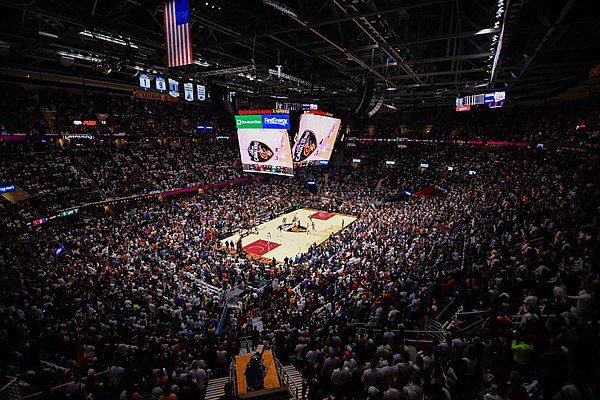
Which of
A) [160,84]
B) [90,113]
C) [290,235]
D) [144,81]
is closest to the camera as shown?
[144,81]

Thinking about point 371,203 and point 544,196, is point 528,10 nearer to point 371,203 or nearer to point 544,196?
point 544,196

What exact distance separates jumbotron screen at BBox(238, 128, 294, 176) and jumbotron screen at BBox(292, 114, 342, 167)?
2.35 ft

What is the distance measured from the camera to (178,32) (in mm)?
7605

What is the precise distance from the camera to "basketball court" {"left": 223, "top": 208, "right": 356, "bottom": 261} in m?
22.7

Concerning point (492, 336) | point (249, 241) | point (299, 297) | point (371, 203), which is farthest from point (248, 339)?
point (371, 203)

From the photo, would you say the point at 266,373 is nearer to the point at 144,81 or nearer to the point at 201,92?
the point at 144,81

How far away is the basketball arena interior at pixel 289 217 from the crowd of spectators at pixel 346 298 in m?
0.07

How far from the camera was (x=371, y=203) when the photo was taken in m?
32.2

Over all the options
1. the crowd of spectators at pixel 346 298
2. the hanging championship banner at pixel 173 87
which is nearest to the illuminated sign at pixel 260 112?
the hanging championship banner at pixel 173 87

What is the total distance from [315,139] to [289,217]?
1217 cm

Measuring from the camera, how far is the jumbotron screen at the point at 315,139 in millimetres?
20000

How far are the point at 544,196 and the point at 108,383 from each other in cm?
1667

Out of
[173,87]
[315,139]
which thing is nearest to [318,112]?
[315,139]

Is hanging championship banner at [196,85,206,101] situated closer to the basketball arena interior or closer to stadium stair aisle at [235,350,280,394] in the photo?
the basketball arena interior
